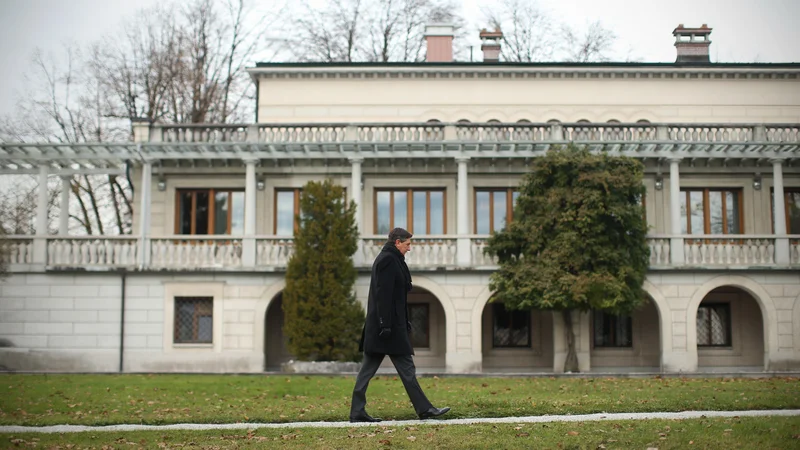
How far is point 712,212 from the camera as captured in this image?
33.0 metres

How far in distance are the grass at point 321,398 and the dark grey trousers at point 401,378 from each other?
684mm


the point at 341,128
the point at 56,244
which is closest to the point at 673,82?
the point at 341,128

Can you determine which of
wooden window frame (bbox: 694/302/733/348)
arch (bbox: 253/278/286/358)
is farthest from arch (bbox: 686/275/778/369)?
arch (bbox: 253/278/286/358)

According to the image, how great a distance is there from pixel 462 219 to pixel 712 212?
9.07m

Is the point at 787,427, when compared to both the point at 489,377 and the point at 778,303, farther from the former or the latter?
the point at 778,303

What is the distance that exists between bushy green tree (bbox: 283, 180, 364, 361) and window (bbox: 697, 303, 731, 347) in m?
12.1

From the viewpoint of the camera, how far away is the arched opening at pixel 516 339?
32.4m

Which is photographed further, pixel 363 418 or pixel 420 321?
pixel 420 321

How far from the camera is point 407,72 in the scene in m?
34.2

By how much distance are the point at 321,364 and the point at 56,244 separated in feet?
32.4

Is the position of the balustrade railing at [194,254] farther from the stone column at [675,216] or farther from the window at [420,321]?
the stone column at [675,216]

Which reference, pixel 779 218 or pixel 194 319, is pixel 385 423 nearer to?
pixel 194 319

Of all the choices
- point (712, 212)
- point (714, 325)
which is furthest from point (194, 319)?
point (712, 212)

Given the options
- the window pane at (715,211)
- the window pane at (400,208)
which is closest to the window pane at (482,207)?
the window pane at (400,208)
